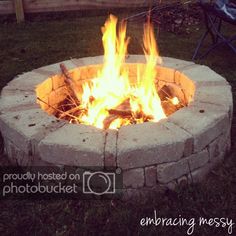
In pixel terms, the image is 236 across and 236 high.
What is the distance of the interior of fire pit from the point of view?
423cm

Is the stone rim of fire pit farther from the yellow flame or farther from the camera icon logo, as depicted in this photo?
the yellow flame

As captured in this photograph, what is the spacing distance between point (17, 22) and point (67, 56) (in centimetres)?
255

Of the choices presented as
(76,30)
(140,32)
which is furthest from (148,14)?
(76,30)

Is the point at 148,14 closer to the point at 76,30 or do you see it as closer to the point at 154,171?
the point at 76,30

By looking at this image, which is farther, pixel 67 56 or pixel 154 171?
pixel 67 56

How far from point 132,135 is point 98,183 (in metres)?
0.48

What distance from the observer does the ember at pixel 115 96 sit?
3.88 m

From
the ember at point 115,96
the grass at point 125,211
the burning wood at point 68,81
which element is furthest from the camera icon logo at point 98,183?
the burning wood at point 68,81

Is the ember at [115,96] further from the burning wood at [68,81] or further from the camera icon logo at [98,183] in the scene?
the camera icon logo at [98,183]

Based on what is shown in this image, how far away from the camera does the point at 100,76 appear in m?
4.60

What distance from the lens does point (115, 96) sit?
4.21m

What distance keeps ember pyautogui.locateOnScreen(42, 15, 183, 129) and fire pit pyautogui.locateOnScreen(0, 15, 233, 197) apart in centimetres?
2

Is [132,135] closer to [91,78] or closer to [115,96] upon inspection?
[115,96]

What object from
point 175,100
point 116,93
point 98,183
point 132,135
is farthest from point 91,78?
point 98,183
